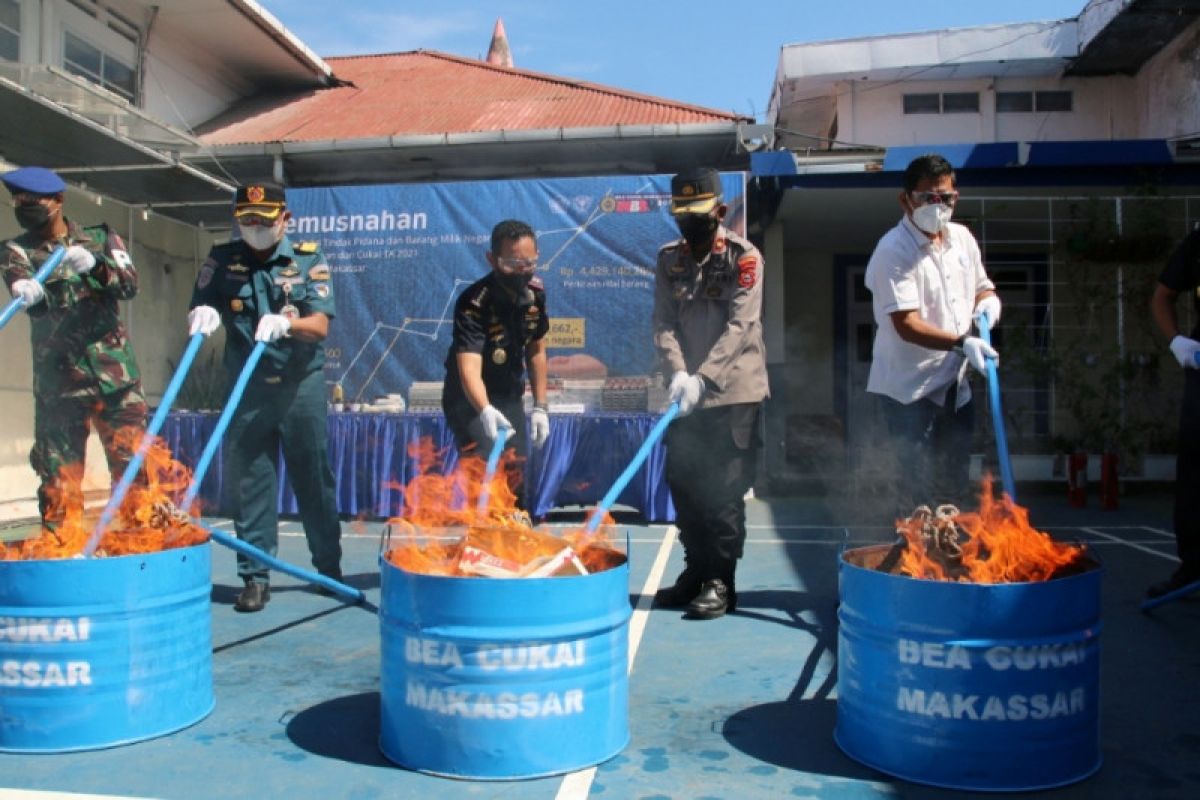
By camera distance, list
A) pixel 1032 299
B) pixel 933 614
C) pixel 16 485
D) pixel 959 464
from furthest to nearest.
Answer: pixel 1032 299, pixel 16 485, pixel 959 464, pixel 933 614

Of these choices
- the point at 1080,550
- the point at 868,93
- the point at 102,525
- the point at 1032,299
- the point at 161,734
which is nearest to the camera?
the point at 1080,550

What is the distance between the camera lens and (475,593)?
2.51m

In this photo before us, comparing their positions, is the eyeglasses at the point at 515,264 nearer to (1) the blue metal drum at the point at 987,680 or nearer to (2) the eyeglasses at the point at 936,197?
(2) the eyeglasses at the point at 936,197

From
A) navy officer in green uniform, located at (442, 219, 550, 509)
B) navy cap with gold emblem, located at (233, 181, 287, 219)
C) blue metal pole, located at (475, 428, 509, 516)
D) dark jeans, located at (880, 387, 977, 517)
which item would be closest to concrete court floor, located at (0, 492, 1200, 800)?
dark jeans, located at (880, 387, 977, 517)

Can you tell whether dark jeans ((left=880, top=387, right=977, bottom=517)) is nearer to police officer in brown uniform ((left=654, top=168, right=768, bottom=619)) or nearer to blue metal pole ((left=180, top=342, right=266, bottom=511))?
police officer in brown uniform ((left=654, top=168, right=768, bottom=619))

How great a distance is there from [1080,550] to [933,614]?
61 centimetres

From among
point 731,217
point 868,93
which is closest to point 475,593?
point 731,217

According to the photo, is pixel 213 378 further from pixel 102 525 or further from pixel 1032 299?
pixel 1032 299

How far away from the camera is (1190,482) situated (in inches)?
181

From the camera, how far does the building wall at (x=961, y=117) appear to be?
1536 cm

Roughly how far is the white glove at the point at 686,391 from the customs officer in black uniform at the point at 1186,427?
91.6 inches

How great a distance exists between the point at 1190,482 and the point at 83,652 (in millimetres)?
4822

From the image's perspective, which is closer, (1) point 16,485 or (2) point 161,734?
(2) point 161,734

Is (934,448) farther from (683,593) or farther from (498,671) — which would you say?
(498,671)
